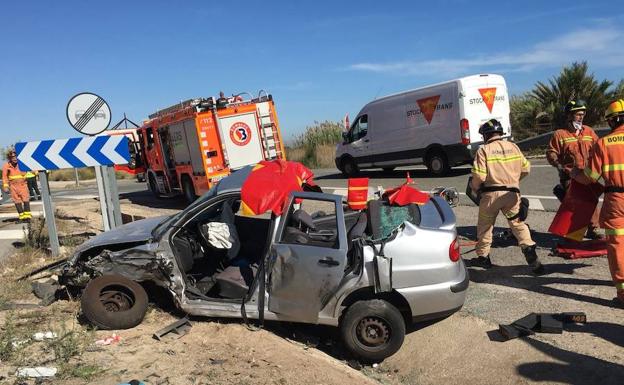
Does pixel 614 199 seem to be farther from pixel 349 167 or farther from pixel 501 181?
pixel 349 167

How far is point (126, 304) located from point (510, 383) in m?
3.38

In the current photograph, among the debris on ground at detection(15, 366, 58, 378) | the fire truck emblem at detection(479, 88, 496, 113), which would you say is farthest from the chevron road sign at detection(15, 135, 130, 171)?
Answer: the fire truck emblem at detection(479, 88, 496, 113)

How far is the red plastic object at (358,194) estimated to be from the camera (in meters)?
4.84

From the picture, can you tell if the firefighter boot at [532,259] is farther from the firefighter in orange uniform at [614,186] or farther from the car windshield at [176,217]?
the car windshield at [176,217]

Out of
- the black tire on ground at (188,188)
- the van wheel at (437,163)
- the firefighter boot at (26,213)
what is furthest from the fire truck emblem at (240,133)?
the van wheel at (437,163)

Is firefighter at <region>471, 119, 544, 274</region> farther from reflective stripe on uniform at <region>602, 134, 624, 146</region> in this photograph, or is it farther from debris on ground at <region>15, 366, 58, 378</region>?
debris on ground at <region>15, 366, 58, 378</region>

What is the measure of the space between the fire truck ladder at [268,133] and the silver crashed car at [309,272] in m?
7.96

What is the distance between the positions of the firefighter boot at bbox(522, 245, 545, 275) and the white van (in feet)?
27.9

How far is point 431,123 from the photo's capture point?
46.9ft

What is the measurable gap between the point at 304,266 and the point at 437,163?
10.9m

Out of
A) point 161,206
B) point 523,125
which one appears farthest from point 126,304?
point 523,125

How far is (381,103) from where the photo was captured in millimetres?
15594

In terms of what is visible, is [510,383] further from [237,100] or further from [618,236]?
[237,100]

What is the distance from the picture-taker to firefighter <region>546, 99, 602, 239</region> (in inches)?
242
